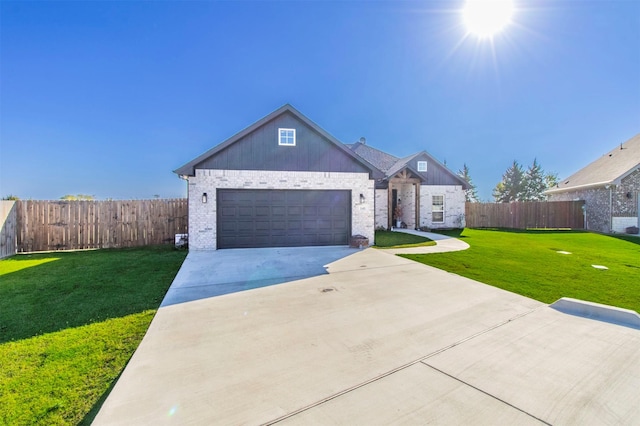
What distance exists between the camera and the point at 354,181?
451 inches

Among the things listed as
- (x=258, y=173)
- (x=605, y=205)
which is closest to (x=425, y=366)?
(x=258, y=173)

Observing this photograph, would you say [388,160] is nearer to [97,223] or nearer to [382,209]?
[382,209]

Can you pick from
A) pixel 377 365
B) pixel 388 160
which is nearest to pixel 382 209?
pixel 388 160

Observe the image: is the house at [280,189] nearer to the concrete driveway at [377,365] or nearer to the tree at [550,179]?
the concrete driveway at [377,365]

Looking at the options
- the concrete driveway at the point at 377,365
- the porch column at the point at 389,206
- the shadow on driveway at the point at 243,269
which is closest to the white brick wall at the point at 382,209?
the porch column at the point at 389,206

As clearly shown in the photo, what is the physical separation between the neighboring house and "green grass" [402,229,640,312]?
7.07m

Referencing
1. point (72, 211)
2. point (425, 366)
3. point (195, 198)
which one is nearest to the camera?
point (425, 366)

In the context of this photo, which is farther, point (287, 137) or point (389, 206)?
point (389, 206)

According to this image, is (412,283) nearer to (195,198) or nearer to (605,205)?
(195,198)

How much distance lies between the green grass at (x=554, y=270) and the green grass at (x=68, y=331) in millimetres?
6578

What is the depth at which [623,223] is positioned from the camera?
16.0m

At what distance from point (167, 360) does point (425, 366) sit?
273 cm

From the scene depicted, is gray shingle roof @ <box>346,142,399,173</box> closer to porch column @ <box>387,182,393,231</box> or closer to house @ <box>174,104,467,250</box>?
porch column @ <box>387,182,393,231</box>

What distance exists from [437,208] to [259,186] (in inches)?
544
